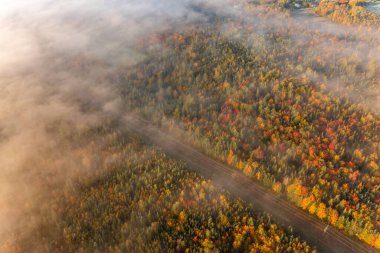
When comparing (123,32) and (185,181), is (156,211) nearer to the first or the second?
(185,181)

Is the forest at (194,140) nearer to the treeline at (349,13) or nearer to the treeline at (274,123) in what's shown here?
the treeline at (274,123)

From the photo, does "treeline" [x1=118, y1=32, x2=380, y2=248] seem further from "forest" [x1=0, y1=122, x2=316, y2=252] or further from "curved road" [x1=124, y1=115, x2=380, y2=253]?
"forest" [x1=0, y1=122, x2=316, y2=252]

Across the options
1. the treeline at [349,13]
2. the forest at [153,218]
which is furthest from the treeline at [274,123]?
the treeline at [349,13]

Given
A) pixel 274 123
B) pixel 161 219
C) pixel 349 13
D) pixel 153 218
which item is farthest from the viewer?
pixel 349 13

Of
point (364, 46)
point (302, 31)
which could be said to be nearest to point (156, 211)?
point (364, 46)

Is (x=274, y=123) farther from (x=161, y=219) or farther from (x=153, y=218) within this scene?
(x=153, y=218)

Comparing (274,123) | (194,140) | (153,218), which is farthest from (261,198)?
(274,123)
